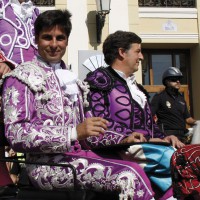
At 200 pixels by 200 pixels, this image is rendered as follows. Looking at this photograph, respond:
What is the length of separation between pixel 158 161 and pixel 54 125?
18.6 inches

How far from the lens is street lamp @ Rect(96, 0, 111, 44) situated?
8.88 meters

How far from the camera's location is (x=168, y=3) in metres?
10.2

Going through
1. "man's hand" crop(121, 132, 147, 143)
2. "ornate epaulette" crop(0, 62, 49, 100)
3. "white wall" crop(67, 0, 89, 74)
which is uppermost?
"white wall" crop(67, 0, 89, 74)

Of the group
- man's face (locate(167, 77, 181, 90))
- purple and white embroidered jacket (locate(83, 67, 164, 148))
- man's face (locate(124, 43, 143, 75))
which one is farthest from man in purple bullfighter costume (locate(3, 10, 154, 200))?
man's face (locate(167, 77, 181, 90))

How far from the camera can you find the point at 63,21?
215 centimetres

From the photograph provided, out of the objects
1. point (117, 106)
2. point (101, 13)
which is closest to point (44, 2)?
point (101, 13)

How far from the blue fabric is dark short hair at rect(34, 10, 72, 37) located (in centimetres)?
61

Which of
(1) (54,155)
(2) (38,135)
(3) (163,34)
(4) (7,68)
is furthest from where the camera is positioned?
(3) (163,34)

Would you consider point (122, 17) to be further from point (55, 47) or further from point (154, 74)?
point (55, 47)

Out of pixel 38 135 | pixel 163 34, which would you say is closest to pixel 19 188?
pixel 38 135

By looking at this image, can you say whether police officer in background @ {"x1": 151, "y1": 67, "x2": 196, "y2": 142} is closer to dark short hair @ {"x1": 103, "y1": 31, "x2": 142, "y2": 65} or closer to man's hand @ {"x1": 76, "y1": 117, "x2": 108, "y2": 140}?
dark short hair @ {"x1": 103, "y1": 31, "x2": 142, "y2": 65}

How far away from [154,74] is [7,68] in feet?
27.1

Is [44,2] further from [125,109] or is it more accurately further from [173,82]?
[125,109]

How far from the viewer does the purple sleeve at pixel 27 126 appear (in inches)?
73.9
